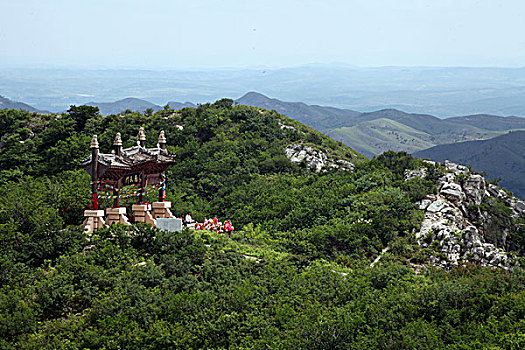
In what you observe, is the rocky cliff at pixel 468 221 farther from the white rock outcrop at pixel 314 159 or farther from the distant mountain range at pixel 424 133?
the distant mountain range at pixel 424 133

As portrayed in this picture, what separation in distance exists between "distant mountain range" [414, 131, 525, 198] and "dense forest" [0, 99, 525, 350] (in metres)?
63.8

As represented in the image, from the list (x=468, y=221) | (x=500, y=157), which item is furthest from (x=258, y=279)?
(x=500, y=157)

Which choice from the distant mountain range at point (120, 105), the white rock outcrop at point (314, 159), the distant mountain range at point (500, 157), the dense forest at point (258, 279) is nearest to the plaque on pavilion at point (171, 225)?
the dense forest at point (258, 279)

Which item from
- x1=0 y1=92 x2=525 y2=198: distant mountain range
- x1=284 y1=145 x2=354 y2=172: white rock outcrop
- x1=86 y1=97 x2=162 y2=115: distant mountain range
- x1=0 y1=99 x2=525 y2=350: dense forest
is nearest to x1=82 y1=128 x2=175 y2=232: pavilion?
x1=0 y1=99 x2=525 y2=350: dense forest

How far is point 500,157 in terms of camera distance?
90000 mm

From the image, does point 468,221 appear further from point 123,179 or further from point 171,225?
point 123,179

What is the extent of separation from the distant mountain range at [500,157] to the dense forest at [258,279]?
63.8 metres

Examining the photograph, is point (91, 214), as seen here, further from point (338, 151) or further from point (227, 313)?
point (338, 151)

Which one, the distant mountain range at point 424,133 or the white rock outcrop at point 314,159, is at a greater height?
the white rock outcrop at point 314,159

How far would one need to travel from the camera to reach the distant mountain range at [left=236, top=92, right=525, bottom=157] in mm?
127062

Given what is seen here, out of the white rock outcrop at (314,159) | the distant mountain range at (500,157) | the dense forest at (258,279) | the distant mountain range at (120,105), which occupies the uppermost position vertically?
the white rock outcrop at (314,159)

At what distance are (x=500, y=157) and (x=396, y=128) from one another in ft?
183

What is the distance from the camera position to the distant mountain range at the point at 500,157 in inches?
3295

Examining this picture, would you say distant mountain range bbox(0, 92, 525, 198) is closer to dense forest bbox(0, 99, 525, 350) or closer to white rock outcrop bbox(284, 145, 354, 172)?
white rock outcrop bbox(284, 145, 354, 172)
